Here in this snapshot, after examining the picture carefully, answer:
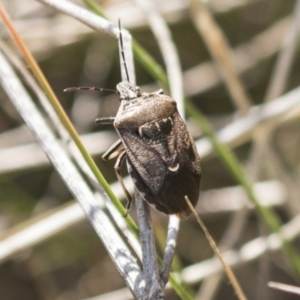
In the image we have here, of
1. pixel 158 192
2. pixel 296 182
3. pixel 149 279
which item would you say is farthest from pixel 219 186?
pixel 149 279

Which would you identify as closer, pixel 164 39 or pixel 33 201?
pixel 164 39

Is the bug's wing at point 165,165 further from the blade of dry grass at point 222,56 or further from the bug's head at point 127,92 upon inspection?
the blade of dry grass at point 222,56

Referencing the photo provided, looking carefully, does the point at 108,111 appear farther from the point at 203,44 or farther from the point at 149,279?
the point at 149,279

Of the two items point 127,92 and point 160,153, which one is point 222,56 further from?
point 160,153

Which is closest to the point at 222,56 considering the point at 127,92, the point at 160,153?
the point at 127,92

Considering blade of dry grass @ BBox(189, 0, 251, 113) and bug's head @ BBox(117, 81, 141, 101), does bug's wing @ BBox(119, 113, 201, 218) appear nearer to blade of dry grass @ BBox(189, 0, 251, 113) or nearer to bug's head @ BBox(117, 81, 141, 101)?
bug's head @ BBox(117, 81, 141, 101)

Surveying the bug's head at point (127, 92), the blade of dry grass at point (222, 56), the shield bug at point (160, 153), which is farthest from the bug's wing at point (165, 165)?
the blade of dry grass at point (222, 56)

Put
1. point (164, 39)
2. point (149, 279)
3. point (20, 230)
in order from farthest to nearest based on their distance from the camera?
point (164, 39), point (20, 230), point (149, 279)

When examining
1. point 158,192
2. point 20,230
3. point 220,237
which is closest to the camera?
point 158,192
